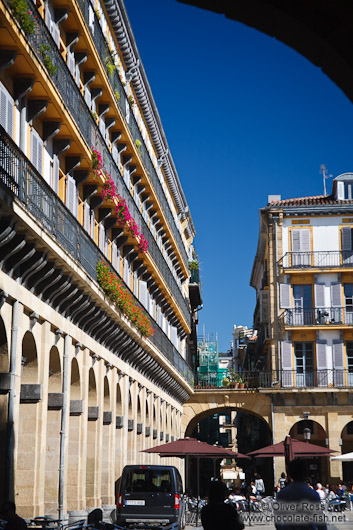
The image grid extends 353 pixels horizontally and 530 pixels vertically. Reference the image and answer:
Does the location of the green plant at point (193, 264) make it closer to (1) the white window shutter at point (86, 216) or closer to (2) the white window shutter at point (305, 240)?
(2) the white window shutter at point (305, 240)

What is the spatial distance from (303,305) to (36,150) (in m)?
32.3

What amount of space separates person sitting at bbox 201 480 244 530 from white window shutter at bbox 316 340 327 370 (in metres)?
40.2

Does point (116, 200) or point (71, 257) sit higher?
point (116, 200)

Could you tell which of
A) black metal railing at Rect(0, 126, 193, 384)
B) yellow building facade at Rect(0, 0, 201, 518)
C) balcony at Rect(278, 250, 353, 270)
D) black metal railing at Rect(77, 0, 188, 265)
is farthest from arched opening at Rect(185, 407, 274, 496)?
black metal railing at Rect(0, 126, 193, 384)

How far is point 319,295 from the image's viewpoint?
48625mm

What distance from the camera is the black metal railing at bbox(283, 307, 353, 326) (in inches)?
1889

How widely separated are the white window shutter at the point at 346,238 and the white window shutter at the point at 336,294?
2.41 m

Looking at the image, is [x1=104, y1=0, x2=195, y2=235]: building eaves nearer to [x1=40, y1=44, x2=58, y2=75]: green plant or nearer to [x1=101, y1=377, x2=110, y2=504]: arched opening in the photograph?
[x1=40, y1=44, x2=58, y2=75]: green plant

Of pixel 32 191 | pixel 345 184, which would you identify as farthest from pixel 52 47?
pixel 345 184

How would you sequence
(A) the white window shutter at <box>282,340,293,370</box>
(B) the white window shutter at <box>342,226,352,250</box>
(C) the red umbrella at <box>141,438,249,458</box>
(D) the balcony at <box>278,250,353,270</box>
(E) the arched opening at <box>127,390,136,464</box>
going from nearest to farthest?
(C) the red umbrella at <box>141,438,249,458</box> → (E) the arched opening at <box>127,390,136,464</box> → (A) the white window shutter at <box>282,340,293,370</box> → (D) the balcony at <box>278,250,353,270</box> → (B) the white window shutter at <box>342,226,352,250</box>

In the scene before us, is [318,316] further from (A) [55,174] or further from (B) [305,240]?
(A) [55,174]

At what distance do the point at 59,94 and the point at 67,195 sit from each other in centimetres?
389

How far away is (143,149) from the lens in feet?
108

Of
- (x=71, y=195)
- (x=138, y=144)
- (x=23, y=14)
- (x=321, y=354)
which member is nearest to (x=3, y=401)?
(x=23, y=14)
